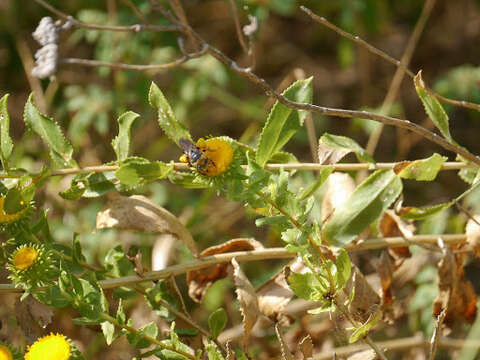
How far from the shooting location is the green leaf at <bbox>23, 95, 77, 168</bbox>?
1.34 metres

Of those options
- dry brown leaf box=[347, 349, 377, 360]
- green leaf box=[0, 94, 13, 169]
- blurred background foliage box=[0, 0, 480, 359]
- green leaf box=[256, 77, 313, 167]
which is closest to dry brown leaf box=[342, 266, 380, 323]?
dry brown leaf box=[347, 349, 377, 360]

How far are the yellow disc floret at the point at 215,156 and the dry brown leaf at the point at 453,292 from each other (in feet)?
2.00

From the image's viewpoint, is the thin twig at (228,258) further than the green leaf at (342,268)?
Yes

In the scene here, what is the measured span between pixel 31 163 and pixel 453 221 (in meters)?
1.61

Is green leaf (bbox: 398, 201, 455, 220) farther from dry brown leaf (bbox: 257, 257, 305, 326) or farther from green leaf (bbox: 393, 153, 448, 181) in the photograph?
dry brown leaf (bbox: 257, 257, 305, 326)

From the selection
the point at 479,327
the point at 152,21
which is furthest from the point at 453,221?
the point at 152,21

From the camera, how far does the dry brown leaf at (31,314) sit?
1259mm

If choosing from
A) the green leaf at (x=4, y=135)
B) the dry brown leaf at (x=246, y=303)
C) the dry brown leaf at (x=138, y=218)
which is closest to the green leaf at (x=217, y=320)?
the dry brown leaf at (x=246, y=303)

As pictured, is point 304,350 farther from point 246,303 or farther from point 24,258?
point 24,258

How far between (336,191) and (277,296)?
0.99ft

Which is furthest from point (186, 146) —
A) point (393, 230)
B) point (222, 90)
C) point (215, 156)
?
point (222, 90)

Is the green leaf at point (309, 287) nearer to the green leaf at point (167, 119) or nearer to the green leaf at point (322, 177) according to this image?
the green leaf at point (322, 177)

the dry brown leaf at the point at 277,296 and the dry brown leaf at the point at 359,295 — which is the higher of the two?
the dry brown leaf at the point at 359,295

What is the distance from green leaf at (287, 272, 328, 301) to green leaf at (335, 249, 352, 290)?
1.0 inches
